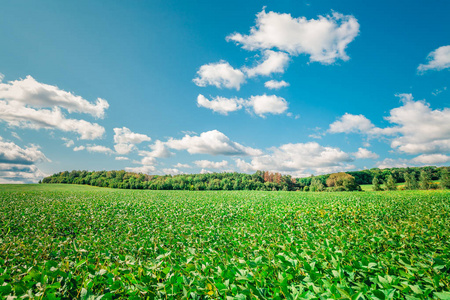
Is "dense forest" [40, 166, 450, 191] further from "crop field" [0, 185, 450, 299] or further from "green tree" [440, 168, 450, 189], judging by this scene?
"crop field" [0, 185, 450, 299]

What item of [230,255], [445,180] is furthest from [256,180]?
[230,255]

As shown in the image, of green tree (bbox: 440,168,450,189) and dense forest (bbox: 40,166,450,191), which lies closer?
green tree (bbox: 440,168,450,189)

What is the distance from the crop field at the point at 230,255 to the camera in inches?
89.5

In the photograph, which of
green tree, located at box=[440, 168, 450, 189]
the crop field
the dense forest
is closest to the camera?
the crop field

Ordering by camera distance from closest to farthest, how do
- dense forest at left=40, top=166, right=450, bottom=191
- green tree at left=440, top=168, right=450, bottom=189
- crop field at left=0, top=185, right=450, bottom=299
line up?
crop field at left=0, top=185, right=450, bottom=299 < green tree at left=440, top=168, right=450, bottom=189 < dense forest at left=40, top=166, right=450, bottom=191

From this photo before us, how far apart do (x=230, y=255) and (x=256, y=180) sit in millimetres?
93046

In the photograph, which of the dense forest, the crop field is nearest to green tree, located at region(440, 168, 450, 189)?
the dense forest

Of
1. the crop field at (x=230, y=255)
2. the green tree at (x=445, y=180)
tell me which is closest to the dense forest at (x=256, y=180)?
the green tree at (x=445, y=180)

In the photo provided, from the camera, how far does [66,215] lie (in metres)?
14.4

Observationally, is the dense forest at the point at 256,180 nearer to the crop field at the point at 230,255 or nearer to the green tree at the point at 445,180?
the green tree at the point at 445,180

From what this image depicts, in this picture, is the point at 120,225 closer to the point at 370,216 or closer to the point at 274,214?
the point at 274,214

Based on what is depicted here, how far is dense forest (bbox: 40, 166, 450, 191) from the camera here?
71.8 m

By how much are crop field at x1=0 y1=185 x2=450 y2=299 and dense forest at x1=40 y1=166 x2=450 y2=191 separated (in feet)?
237

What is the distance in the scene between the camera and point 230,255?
3586mm
